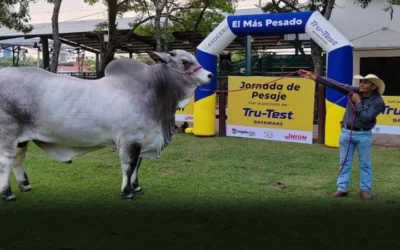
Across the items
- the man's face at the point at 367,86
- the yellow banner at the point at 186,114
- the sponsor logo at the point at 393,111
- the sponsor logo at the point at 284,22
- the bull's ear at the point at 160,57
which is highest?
the sponsor logo at the point at 284,22

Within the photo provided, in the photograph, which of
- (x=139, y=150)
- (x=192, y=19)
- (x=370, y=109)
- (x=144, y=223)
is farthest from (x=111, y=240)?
(x=192, y=19)

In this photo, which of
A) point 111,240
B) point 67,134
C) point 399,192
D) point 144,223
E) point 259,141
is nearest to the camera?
point 111,240

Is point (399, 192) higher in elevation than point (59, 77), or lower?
lower

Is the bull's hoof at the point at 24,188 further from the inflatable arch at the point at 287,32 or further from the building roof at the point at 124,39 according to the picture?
the building roof at the point at 124,39

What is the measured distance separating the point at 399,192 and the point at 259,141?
181 inches

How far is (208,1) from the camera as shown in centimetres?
1834

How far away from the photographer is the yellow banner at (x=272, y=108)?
35.2ft

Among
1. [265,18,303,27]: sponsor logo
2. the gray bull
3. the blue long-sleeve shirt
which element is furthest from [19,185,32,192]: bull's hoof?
[265,18,303,27]: sponsor logo

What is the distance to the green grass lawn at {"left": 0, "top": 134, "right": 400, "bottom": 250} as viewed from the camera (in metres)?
4.76

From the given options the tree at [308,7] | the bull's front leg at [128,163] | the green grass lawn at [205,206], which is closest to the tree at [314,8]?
the tree at [308,7]

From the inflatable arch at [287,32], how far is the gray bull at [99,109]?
4303 mm

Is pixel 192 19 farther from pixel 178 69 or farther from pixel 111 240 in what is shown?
pixel 111 240

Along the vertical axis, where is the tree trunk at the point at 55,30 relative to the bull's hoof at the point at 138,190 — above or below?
above

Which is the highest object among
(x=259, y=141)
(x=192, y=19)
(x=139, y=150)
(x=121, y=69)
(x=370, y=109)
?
(x=192, y=19)
